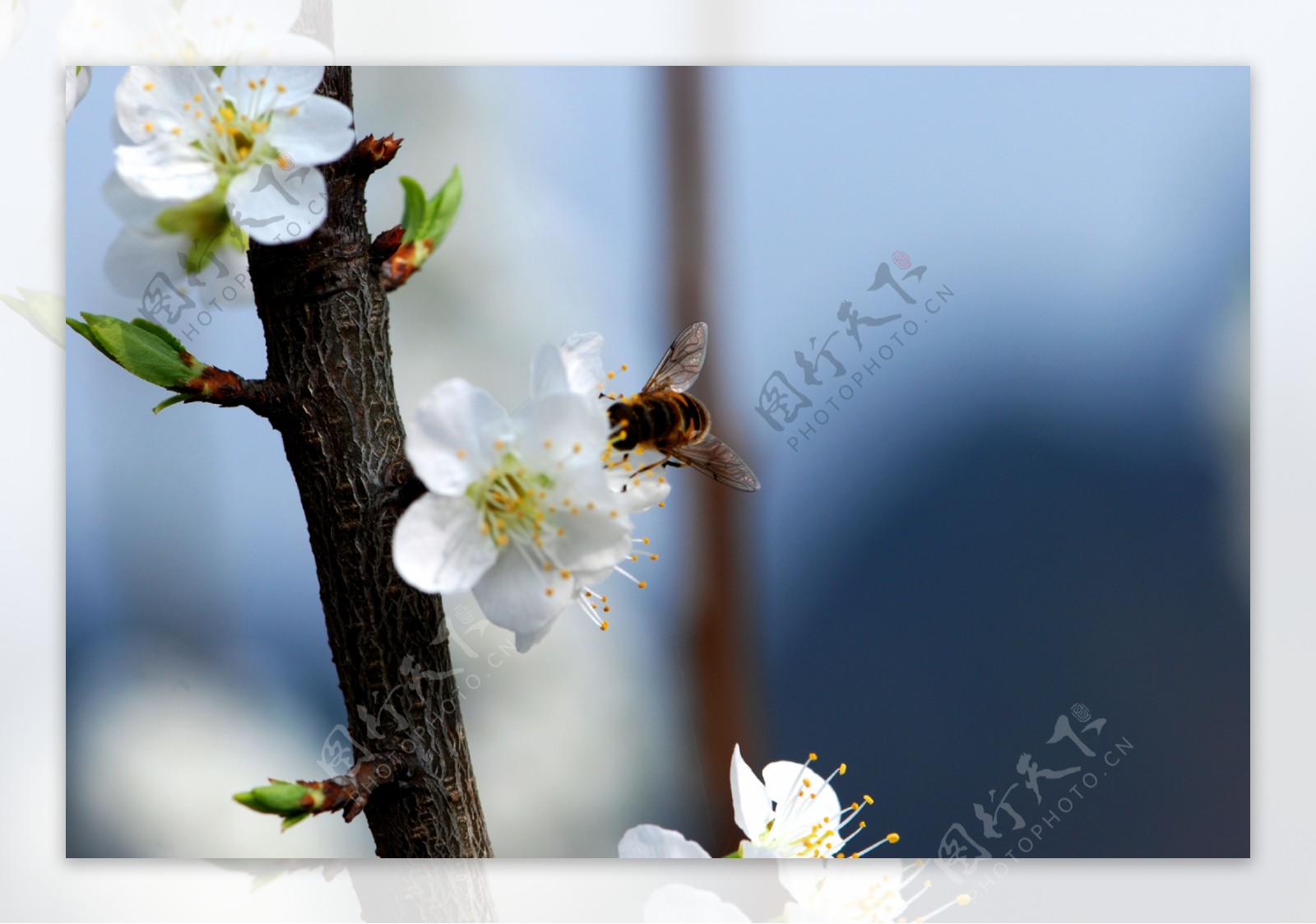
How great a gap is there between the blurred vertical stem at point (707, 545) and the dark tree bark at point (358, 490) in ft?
1.46

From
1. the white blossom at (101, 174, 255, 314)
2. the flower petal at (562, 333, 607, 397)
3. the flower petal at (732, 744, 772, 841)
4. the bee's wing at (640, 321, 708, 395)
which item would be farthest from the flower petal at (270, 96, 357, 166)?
the flower petal at (732, 744, 772, 841)

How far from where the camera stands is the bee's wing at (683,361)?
141 cm

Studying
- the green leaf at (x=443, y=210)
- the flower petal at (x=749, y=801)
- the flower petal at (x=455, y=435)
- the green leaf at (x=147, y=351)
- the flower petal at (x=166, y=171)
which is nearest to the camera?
the flower petal at (x=455, y=435)

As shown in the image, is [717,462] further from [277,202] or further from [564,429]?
[277,202]

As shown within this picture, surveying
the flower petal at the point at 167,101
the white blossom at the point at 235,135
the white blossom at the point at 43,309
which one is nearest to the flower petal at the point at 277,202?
the white blossom at the point at 235,135

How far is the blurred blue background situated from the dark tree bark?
0.34 m

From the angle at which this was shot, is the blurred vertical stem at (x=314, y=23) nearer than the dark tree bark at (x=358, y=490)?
No

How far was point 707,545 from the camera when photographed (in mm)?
1501

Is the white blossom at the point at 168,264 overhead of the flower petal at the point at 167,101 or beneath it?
beneath

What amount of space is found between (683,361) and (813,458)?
0.22m

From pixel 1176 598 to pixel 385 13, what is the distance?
1357mm

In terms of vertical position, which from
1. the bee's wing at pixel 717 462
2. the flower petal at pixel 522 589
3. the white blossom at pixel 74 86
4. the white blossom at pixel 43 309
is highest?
the white blossom at pixel 74 86

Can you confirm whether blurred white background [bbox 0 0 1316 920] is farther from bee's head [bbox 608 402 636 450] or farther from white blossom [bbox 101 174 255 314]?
bee's head [bbox 608 402 636 450]

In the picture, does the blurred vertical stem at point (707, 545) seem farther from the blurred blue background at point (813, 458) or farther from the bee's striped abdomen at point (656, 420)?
the bee's striped abdomen at point (656, 420)
